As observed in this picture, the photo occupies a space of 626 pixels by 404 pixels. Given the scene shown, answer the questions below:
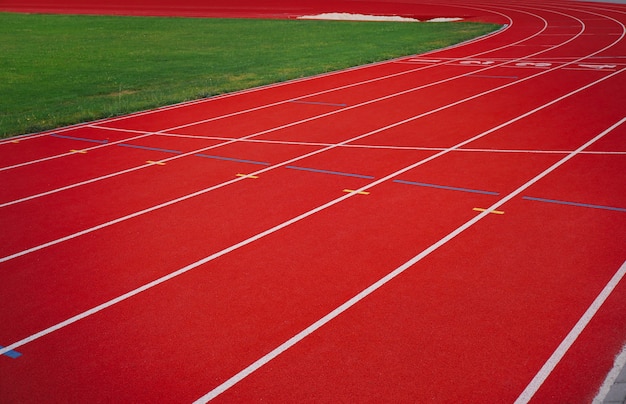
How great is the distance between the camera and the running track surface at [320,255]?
4586 mm

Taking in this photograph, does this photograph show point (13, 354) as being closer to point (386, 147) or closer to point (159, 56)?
point (386, 147)

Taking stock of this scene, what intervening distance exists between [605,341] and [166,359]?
3.10 metres

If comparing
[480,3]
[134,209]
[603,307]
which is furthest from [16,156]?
[480,3]

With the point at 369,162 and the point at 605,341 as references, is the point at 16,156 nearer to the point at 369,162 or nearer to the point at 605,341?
the point at 369,162

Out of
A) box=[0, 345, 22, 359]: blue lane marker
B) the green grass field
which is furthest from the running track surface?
the green grass field

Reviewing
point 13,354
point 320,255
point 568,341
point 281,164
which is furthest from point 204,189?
point 568,341

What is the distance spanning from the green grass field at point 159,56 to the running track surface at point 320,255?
2578 mm

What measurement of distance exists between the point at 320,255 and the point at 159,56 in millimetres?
16610

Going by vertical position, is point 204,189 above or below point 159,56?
above

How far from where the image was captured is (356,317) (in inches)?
207

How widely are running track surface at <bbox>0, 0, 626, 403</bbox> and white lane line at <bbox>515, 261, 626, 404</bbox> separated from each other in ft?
0.06

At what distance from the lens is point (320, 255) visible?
6395 millimetres

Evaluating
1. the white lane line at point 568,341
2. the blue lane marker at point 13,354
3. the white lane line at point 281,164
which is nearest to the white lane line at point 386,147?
the white lane line at point 281,164

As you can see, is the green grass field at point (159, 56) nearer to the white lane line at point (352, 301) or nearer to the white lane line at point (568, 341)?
the white lane line at point (352, 301)
